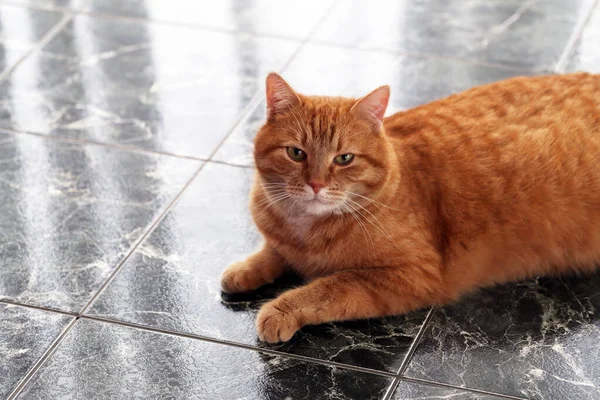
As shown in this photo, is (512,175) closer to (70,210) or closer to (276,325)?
(276,325)

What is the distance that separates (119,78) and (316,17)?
100 centimetres

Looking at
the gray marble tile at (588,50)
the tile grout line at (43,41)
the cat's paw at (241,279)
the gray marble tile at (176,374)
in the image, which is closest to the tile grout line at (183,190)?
the gray marble tile at (176,374)

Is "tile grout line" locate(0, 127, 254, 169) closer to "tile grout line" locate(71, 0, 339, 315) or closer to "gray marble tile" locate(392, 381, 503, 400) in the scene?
"tile grout line" locate(71, 0, 339, 315)

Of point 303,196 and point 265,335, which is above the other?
point 303,196

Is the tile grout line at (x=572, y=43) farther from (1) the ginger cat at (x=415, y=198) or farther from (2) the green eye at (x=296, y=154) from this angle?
(2) the green eye at (x=296, y=154)

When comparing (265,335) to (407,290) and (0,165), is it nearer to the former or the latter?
(407,290)

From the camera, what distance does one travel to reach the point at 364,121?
2463 mm

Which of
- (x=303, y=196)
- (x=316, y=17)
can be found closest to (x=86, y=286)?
(x=303, y=196)

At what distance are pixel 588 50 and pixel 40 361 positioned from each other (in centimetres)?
263

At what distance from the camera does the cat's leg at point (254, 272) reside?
2623 millimetres

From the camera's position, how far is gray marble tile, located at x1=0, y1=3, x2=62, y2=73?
3895 millimetres

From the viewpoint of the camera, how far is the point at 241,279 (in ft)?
8.59

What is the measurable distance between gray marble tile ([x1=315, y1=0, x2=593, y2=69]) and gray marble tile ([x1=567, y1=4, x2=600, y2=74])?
0.06 m

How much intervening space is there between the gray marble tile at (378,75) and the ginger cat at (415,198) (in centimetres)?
88
